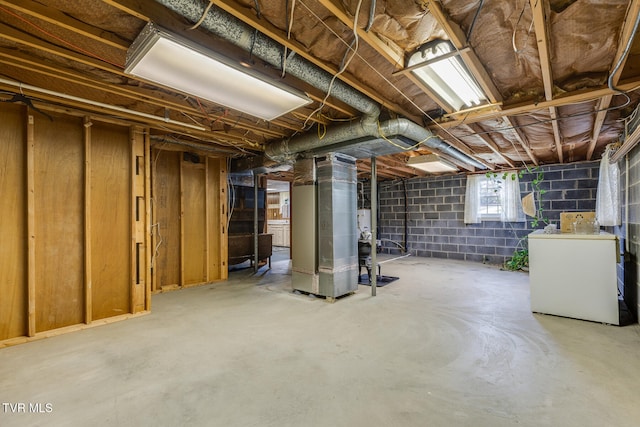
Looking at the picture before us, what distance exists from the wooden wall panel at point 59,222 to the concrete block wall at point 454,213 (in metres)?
6.39

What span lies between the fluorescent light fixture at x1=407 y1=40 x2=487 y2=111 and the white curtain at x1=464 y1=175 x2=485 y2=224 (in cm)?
435

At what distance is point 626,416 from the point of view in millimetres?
1521

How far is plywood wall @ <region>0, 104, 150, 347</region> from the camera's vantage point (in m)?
2.56

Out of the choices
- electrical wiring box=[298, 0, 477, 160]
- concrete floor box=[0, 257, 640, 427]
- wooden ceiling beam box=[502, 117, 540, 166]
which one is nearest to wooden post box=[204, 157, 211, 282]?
concrete floor box=[0, 257, 640, 427]

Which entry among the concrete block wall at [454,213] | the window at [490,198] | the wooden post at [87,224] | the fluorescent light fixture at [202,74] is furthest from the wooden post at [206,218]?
the window at [490,198]

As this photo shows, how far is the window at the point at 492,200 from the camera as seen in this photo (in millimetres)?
6121

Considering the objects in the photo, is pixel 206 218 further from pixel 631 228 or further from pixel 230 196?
pixel 631 228

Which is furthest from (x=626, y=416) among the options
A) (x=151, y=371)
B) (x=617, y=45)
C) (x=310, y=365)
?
(x=151, y=371)

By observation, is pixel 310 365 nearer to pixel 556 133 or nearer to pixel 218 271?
pixel 218 271

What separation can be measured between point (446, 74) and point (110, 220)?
359cm

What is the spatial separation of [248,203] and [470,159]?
14.2ft

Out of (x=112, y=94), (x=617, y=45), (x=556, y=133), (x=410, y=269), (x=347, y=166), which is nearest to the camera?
(x=617, y=45)

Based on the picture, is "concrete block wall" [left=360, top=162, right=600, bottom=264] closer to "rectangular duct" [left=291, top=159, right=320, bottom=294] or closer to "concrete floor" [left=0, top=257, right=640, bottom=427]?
"concrete floor" [left=0, top=257, right=640, bottom=427]

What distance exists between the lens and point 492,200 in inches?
256
